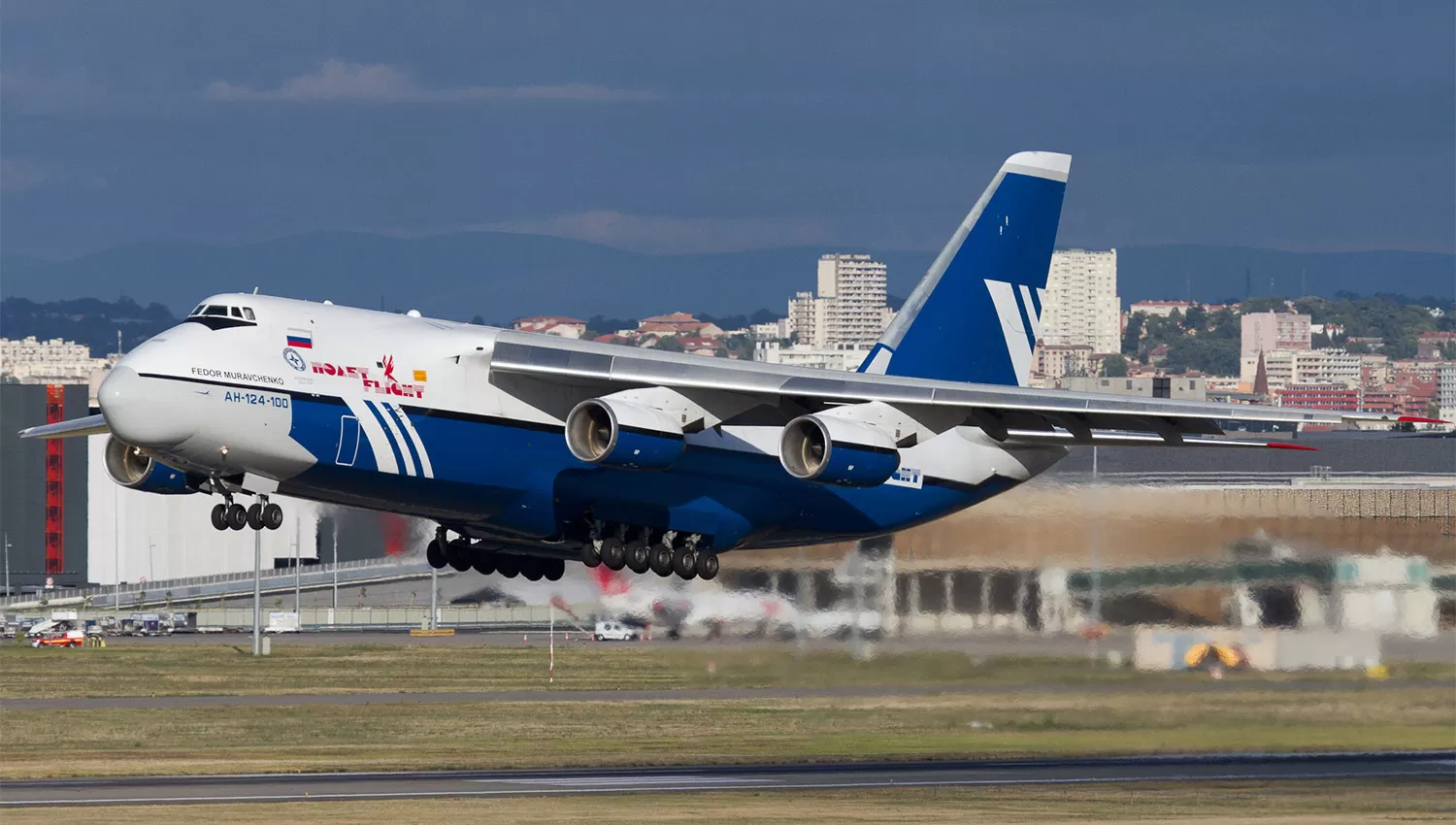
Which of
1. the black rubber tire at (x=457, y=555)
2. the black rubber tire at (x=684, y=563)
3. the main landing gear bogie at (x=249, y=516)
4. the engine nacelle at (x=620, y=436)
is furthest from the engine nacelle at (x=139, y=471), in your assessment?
the black rubber tire at (x=684, y=563)

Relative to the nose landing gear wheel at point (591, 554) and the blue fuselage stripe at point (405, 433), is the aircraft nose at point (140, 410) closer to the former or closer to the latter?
the blue fuselage stripe at point (405, 433)

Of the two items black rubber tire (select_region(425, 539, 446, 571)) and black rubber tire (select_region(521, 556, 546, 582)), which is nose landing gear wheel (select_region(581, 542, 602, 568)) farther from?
black rubber tire (select_region(425, 539, 446, 571))

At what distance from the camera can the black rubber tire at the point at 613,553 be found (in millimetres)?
24344

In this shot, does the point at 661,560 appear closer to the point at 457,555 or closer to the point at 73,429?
the point at 457,555

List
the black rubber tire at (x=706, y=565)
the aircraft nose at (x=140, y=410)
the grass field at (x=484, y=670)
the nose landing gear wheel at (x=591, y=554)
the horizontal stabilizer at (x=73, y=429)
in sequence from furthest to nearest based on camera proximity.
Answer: the grass field at (x=484, y=670) < the horizontal stabilizer at (x=73, y=429) < the black rubber tire at (x=706, y=565) < the nose landing gear wheel at (x=591, y=554) < the aircraft nose at (x=140, y=410)

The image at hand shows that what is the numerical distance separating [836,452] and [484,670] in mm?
25462

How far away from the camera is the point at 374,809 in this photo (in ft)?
89.9

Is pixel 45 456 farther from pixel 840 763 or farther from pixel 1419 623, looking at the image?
pixel 1419 623

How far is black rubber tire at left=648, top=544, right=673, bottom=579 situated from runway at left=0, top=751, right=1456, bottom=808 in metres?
5.76

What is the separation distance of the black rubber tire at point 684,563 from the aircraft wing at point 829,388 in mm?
2135

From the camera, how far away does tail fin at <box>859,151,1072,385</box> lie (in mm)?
27984

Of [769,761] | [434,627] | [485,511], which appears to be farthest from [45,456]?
[485,511]

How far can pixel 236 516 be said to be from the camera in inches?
880

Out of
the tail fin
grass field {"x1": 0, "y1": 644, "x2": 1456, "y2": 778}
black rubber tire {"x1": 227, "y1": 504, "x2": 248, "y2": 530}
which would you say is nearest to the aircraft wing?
black rubber tire {"x1": 227, "y1": 504, "x2": 248, "y2": 530}
